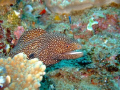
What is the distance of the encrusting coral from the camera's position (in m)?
2.17

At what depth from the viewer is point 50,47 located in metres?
3.70

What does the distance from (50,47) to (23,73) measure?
4.88ft

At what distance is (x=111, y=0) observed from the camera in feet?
20.0

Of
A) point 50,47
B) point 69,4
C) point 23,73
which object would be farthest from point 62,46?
point 69,4

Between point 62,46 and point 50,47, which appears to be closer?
point 62,46

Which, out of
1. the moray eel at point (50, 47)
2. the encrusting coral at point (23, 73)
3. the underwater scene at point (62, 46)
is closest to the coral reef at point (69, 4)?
the underwater scene at point (62, 46)

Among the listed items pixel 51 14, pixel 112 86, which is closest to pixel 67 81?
pixel 112 86

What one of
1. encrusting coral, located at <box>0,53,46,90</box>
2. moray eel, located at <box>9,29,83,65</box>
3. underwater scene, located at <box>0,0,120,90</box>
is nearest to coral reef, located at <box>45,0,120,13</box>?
underwater scene, located at <box>0,0,120,90</box>

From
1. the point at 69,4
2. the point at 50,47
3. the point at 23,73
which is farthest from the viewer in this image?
the point at 69,4

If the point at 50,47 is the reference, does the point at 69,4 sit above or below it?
above

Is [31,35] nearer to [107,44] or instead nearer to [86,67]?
[86,67]

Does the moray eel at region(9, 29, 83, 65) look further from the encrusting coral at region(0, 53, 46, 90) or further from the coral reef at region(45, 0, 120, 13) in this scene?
the coral reef at region(45, 0, 120, 13)

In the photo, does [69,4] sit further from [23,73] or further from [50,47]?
[23,73]

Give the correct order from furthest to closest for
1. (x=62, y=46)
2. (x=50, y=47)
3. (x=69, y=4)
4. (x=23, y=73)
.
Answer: (x=69, y=4) < (x=50, y=47) < (x=62, y=46) < (x=23, y=73)
